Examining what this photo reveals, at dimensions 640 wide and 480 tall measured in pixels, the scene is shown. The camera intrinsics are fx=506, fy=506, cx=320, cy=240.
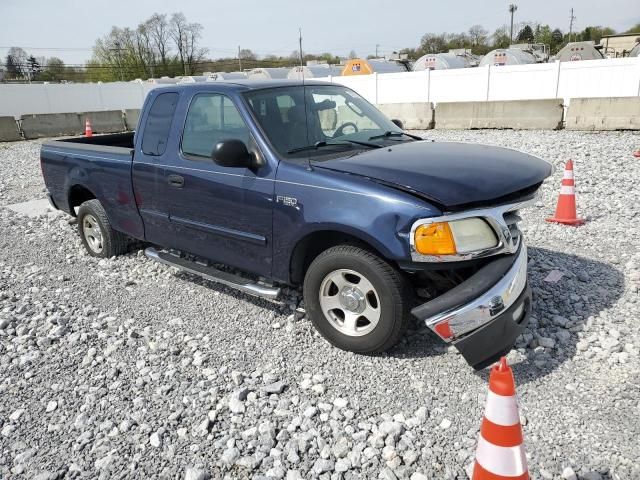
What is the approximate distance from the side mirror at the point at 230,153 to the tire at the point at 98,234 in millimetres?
2543

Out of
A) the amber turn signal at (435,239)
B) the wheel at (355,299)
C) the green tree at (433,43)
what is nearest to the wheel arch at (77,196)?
the wheel at (355,299)

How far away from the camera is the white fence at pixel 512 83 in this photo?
18.4m

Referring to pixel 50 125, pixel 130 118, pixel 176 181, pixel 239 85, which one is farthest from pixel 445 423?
pixel 130 118

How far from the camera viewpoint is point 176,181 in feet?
14.4

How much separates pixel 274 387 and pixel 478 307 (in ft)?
4.53

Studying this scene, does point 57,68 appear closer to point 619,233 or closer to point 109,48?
point 109,48

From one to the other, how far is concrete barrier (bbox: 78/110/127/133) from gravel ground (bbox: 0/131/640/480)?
18893 millimetres

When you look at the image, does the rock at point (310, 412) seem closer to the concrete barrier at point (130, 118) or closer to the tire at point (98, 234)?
the tire at point (98, 234)

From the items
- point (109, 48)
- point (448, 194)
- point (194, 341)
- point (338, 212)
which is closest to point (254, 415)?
point (194, 341)

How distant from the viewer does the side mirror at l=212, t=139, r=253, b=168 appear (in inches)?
143

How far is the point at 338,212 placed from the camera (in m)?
3.32

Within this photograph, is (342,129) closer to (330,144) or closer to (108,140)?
(330,144)

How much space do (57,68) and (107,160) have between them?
6635 cm

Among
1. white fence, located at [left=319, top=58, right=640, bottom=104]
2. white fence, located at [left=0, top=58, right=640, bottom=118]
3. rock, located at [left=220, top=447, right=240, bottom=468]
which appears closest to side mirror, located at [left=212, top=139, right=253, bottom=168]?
rock, located at [left=220, top=447, right=240, bottom=468]
